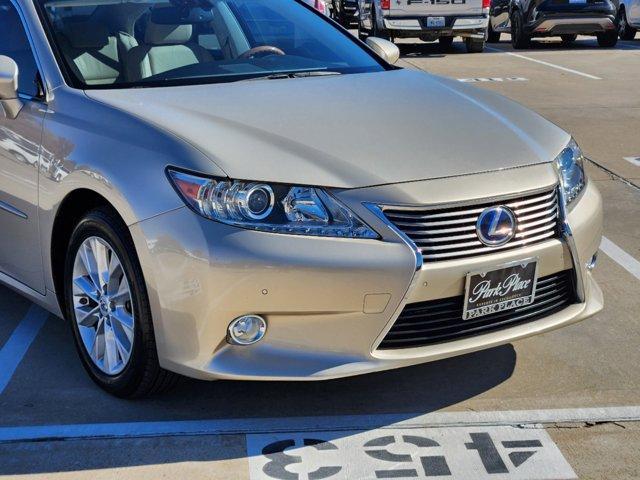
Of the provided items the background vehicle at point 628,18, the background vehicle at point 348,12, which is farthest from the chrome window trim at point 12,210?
the background vehicle at point 348,12

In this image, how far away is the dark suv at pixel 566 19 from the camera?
1838cm

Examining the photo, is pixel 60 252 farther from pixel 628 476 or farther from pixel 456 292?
pixel 628 476

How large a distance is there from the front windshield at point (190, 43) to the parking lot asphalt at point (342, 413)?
1223mm

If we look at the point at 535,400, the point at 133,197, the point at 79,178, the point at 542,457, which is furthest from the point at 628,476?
the point at 79,178

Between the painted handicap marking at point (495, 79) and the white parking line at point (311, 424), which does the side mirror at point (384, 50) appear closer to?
the white parking line at point (311, 424)

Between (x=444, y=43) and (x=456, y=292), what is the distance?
58.2 feet

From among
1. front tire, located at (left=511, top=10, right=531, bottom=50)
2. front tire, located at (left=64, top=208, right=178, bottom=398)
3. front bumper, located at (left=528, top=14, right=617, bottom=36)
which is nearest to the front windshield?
front tire, located at (left=64, top=208, right=178, bottom=398)

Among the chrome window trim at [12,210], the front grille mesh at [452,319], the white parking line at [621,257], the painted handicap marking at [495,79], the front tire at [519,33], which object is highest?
the chrome window trim at [12,210]

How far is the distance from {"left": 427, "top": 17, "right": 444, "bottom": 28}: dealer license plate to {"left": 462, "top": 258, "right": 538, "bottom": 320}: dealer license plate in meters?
14.7

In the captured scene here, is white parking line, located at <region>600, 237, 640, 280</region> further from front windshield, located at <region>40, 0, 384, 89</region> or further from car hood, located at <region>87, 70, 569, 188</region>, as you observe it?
front windshield, located at <region>40, 0, 384, 89</region>

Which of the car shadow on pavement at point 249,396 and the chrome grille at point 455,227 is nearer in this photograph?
the chrome grille at point 455,227

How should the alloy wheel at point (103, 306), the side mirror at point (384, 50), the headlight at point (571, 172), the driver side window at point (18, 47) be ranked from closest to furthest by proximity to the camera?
the alloy wheel at point (103, 306) < the headlight at point (571, 172) < the driver side window at point (18, 47) < the side mirror at point (384, 50)

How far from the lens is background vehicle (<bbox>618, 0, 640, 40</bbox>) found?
1969 centimetres

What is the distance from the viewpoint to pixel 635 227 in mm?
6375
